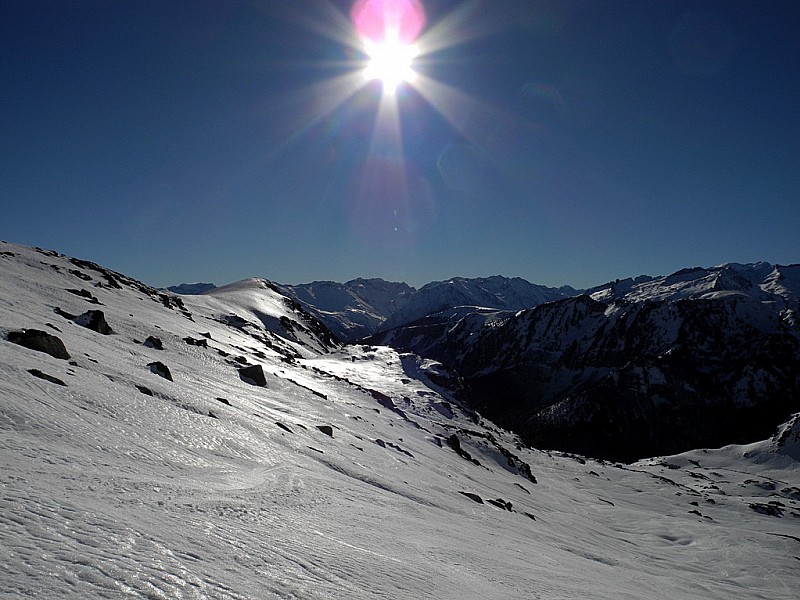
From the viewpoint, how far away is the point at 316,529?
8.23 m

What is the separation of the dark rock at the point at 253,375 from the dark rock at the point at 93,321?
28.0 feet

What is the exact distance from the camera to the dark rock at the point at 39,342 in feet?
50.6

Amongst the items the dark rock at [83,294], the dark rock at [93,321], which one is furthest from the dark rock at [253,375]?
the dark rock at [83,294]

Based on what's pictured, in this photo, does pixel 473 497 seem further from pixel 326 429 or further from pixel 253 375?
pixel 253 375

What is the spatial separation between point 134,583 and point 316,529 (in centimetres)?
433

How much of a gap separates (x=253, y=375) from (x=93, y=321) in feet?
33.2

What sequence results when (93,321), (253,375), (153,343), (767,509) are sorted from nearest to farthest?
(93,321) → (153,343) → (253,375) → (767,509)

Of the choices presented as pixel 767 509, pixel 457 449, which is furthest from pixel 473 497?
pixel 767 509

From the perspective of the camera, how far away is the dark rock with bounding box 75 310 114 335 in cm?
2656

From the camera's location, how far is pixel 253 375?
29.5 metres

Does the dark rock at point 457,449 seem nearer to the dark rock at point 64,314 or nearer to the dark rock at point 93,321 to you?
the dark rock at point 93,321

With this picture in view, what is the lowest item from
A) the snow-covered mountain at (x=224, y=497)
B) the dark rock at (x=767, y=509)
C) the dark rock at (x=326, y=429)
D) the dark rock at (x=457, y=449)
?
the snow-covered mountain at (x=224, y=497)

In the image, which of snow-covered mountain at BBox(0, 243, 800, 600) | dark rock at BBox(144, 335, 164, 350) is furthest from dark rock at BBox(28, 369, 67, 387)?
dark rock at BBox(144, 335, 164, 350)

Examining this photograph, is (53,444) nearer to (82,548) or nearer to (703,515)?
(82,548)
